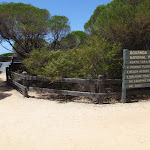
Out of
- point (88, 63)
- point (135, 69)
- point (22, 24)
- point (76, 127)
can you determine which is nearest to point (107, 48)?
point (88, 63)

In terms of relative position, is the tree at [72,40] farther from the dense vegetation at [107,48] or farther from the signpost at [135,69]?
the signpost at [135,69]

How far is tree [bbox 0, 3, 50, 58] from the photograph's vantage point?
40.1ft

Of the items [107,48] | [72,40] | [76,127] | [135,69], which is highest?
[72,40]

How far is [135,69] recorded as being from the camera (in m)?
7.11

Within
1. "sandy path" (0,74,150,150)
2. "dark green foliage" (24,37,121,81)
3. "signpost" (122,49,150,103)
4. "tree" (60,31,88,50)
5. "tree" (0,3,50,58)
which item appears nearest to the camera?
"sandy path" (0,74,150,150)

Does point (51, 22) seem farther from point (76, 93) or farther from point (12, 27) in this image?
point (76, 93)

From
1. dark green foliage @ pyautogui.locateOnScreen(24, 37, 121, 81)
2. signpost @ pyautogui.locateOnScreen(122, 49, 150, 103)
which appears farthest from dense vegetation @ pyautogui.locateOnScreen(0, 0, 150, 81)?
signpost @ pyautogui.locateOnScreen(122, 49, 150, 103)

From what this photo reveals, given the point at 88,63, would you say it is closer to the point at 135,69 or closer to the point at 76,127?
the point at 135,69

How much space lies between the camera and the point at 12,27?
12273 millimetres

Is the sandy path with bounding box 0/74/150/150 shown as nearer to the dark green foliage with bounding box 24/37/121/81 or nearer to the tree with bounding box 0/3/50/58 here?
the dark green foliage with bounding box 24/37/121/81

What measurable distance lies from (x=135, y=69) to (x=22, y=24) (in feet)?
28.1

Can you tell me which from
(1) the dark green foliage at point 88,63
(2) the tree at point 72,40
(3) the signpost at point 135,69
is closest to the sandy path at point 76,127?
(3) the signpost at point 135,69

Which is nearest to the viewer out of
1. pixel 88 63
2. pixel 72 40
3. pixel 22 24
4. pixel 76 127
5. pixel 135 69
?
pixel 76 127

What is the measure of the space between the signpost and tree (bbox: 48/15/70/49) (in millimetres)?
8183
